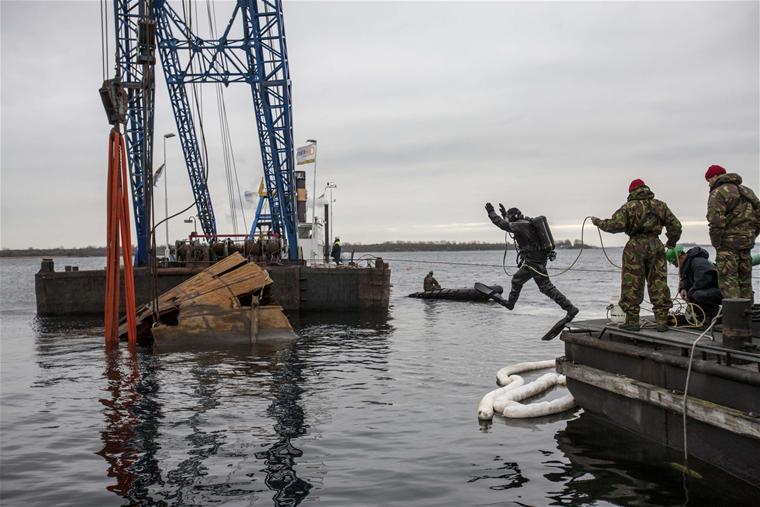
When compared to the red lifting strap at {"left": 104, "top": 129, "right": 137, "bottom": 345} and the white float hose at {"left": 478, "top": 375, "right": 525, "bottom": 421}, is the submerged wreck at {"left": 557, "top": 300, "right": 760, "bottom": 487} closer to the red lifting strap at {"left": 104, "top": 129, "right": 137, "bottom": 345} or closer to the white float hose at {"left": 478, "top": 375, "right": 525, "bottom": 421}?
the white float hose at {"left": 478, "top": 375, "right": 525, "bottom": 421}

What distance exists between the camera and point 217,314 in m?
17.4

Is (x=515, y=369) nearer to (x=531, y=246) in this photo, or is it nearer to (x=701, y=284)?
(x=531, y=246)

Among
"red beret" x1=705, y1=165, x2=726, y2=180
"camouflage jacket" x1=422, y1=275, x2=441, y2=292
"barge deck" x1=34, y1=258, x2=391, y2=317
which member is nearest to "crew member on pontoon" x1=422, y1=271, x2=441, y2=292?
"camouflage jacket" x1=422, y1=275, x2=441, y2=292

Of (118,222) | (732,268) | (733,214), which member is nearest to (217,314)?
(118,222)

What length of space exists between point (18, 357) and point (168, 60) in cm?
2440

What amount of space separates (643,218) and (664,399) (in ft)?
8.18

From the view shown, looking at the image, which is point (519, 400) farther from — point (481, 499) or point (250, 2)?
point (250, 2)

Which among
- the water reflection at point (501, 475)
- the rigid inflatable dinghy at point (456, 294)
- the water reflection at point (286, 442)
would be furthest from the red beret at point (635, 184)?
the rigid inflatable dinghy at point (456, 294)

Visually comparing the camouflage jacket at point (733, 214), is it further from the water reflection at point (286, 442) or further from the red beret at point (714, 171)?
the water reflection at point (286, 442)

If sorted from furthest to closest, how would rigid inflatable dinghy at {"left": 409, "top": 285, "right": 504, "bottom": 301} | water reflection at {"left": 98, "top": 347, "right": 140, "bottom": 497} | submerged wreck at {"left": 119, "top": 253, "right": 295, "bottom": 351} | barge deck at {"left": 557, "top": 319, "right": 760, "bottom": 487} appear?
rigid inflatable dinghy at {"left": 409, "top": 285, "right": 504, "bottom": 301}
submerged wreck at {"left": 119, "top": 253, "right": 295, "bottom": 351}
water reflection at {"left": 98, "top": 347, "right": 140, "bottom": 497}
barge deck at {"left": 557, "top": 319, "right": 760, "bottom": 487}

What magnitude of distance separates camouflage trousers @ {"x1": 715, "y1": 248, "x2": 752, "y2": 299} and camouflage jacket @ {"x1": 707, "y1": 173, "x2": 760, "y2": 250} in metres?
0.10

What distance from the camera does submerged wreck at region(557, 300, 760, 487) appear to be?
6.48 m

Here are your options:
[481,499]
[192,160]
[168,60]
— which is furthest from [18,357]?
[192,160]

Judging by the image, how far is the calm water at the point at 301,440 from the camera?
690cm
